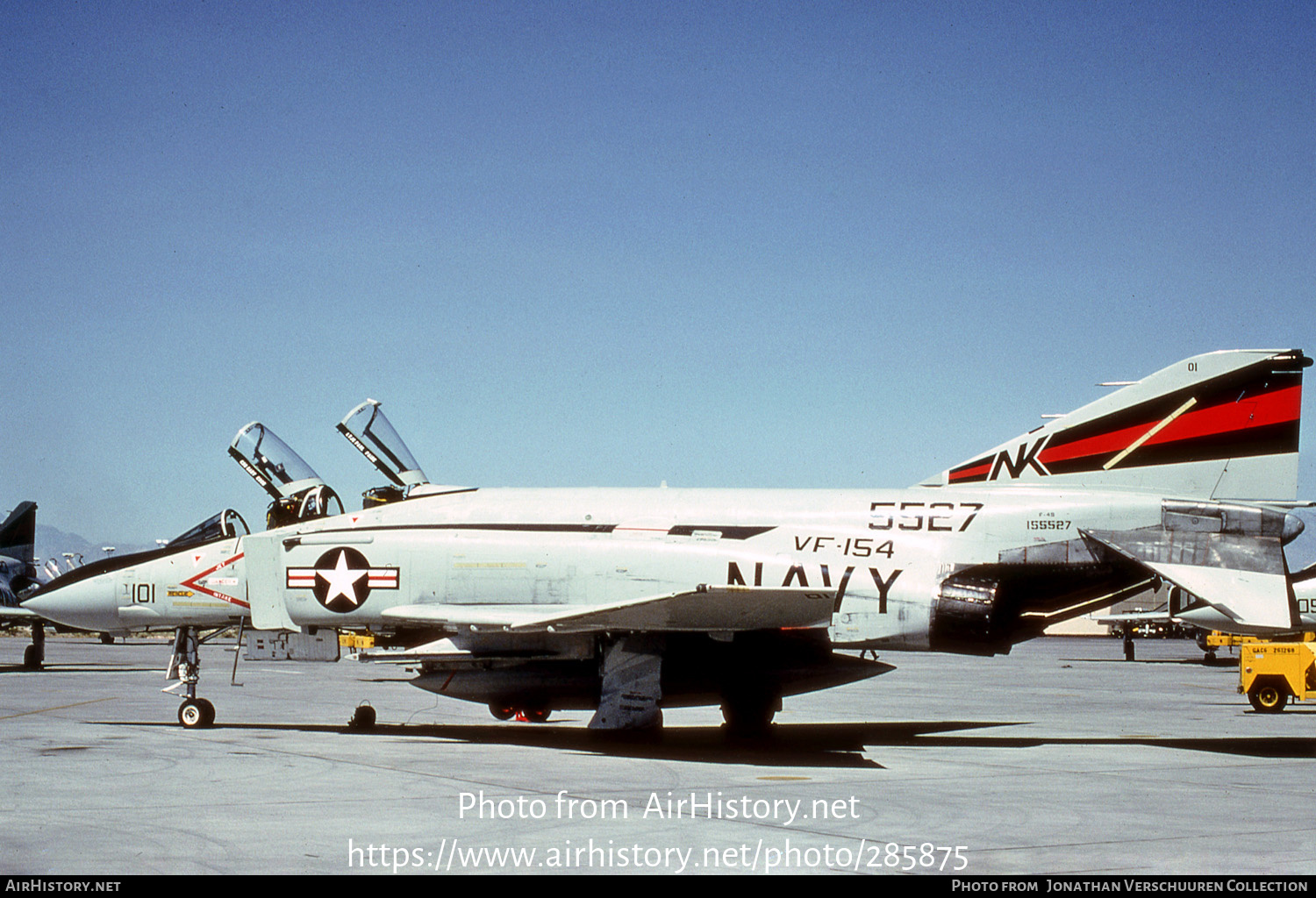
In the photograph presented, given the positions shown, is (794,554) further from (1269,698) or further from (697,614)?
(1269,698)

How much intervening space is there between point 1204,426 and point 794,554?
539 cm

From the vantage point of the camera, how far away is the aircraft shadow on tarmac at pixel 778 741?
1321 centimetres

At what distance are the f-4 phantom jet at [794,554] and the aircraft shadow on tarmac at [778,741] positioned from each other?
0.44 m

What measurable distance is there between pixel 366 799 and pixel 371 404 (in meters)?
8.91

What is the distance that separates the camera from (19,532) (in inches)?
1348

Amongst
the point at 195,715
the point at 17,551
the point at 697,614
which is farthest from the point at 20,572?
the point at 697,614

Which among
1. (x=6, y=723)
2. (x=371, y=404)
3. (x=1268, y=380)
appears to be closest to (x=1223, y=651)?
(x=1268, y=380)

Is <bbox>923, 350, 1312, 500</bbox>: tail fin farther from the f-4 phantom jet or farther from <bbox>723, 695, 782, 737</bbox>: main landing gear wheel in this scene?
<bbox>723, 695, 782, 737</bbox>: main landing gear wheel

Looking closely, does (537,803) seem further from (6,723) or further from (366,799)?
(6,723)

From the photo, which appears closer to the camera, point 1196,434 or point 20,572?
point 1196,434

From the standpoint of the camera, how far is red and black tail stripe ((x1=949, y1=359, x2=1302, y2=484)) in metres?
14.8

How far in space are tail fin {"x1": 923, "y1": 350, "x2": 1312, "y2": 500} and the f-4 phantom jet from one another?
0.02m

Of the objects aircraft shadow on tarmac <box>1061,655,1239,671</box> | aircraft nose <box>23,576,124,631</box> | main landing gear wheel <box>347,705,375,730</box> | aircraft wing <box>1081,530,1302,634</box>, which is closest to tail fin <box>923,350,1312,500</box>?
aircraft wing <box>1081,530,1302,634</box>

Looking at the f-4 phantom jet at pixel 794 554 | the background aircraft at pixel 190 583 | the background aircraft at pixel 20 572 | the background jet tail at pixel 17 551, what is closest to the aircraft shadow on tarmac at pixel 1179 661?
the f-4 phantom jet at pixel 794 554
